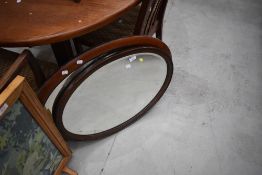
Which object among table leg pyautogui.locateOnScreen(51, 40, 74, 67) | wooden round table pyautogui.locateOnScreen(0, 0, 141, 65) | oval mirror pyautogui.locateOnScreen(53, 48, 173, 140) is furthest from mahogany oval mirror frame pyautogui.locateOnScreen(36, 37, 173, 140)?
table leg pyautogui.locateOnScreen(51, 40, 74, 67)

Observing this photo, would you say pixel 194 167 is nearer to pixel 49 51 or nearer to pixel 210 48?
pixel 210 48

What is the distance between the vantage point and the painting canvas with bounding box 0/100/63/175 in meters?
0.73

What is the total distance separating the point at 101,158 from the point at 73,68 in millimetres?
680

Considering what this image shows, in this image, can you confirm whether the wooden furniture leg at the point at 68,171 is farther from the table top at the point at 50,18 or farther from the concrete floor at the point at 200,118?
the table top at the point at 50,18

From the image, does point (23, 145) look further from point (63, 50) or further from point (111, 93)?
point (63, 50)

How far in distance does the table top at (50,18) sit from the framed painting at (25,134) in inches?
8.3

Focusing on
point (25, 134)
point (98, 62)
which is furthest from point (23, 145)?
point (98, 62)

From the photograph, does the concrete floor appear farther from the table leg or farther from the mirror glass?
the table leg

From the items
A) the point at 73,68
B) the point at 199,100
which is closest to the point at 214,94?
the point at 199,100

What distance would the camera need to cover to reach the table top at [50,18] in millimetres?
843

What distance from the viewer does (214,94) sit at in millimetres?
1572

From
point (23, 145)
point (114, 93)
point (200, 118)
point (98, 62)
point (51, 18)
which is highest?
point (51, 18)

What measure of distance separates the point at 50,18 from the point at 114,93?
417 mm

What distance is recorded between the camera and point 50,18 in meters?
0.88
